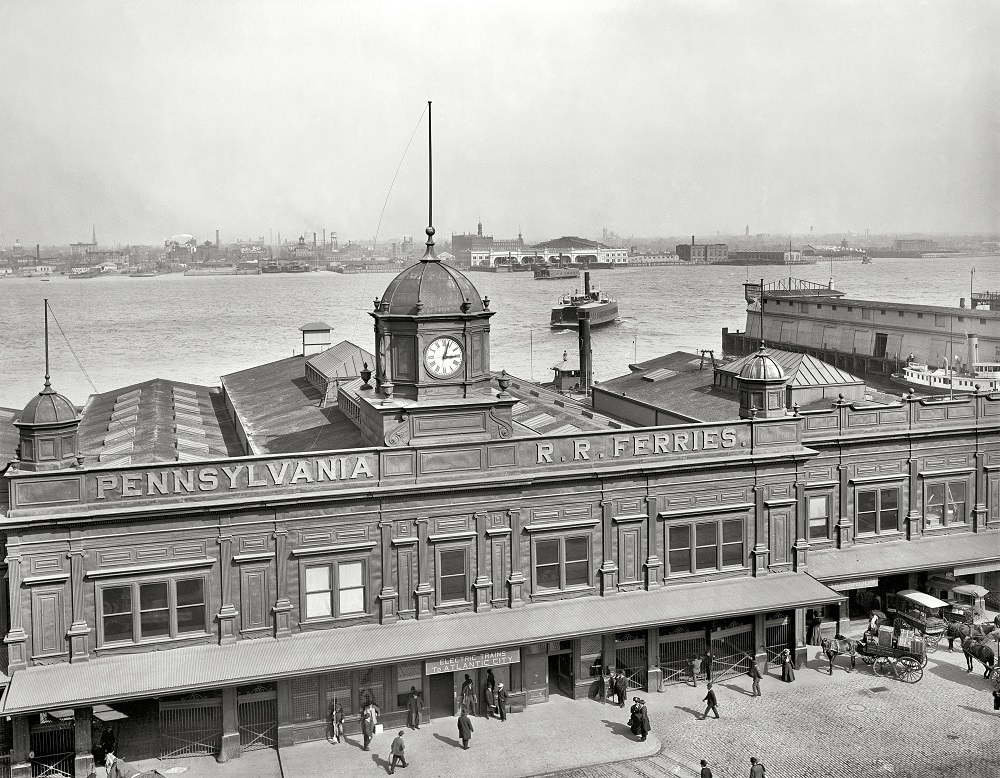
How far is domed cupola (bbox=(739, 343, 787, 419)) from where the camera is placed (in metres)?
35.3

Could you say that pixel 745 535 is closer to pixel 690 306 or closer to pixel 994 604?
pixel 994 604

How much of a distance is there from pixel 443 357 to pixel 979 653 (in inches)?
804

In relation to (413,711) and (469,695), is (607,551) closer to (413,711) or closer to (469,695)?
(469,695)

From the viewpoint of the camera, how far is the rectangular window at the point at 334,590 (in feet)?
99.7

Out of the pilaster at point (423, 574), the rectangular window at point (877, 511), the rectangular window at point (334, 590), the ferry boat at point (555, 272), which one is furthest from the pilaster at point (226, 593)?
the ferry boat at point (555, 272)

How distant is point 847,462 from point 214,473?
77.3ft

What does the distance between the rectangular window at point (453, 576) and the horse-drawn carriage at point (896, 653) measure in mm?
14283

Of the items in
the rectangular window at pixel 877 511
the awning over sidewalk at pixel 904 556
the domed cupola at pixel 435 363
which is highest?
the domed cupola at pixel 435 363

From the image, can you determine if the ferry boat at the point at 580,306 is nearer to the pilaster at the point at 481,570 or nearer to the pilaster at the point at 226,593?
the pilaster at the point at 481,570

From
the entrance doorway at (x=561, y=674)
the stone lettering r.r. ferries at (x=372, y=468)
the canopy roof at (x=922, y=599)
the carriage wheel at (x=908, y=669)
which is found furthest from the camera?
the canopy roof at (x=922, y=599)

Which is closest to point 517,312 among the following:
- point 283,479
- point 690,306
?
point 690,306

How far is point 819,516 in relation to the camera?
38688 millimetres

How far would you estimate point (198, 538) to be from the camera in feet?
Answer: 95.2

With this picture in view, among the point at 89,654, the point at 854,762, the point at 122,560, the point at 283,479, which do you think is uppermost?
the point at 283,479
